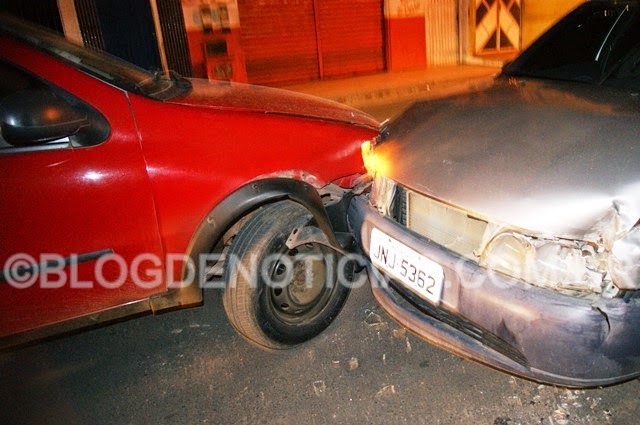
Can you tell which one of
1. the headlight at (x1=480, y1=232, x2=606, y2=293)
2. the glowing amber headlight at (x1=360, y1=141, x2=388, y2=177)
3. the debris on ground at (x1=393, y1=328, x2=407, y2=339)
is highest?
the glowing amber headlight at (x1=360, y1=141, x2=388, y2=177)

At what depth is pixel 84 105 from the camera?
2.00 m

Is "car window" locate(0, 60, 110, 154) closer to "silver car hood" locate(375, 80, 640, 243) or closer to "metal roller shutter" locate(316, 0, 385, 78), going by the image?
"silver car hood" locate(375, 80, 640, 243)

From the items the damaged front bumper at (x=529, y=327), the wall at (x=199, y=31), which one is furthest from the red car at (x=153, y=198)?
the wall at (x=199, y=31)

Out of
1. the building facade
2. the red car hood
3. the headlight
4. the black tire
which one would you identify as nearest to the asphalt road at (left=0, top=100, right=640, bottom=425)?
the black tire

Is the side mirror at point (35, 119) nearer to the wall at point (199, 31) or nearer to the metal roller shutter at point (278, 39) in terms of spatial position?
the wall at point (199, 31)

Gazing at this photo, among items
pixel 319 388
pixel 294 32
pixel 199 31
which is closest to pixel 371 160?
pixel 319 388

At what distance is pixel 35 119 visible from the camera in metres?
1.82

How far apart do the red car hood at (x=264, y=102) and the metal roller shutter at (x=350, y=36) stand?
26.8 feet

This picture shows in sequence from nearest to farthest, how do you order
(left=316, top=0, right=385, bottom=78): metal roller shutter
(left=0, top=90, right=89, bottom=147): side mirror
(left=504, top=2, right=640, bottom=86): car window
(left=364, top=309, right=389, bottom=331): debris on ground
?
1. (left=0, top=90, right=89, bottom=147): side mirror
2. (left=504, top=2, right=640, bottom=86): car window
3. (left=364, top=309, right=389, bottom=331): debris on ground
4. (left=316, top=0, right=385, bottom=78): metal roller shutter

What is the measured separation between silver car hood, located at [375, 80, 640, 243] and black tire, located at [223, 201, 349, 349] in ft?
2.01

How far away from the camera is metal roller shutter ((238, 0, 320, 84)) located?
32.2 ft

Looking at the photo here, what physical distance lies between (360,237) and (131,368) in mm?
1457

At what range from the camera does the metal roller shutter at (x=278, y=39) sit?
32.2ft

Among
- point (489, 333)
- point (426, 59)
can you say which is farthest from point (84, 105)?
point (426, 59)
